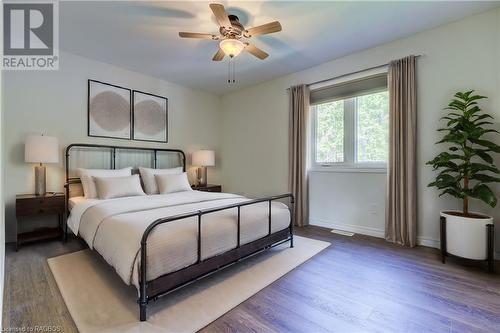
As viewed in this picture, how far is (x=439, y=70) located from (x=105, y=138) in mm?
4935

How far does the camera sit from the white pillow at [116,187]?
316cm

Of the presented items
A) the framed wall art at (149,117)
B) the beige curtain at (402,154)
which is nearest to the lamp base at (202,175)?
the framed wall art at (149,117)

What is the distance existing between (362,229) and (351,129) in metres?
1.56

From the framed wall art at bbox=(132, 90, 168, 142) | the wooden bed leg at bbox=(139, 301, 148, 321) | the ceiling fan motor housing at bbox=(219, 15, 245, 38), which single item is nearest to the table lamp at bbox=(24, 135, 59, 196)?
the framed wall art at bbox=(132, 90, 168, 142)

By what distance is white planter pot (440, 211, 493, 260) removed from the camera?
2.32m

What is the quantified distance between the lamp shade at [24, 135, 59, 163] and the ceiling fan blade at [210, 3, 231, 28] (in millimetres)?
2740

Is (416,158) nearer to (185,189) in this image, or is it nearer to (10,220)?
(185,189)

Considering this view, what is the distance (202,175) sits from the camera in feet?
16.4

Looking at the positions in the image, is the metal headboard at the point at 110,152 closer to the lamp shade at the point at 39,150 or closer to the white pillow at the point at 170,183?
the lamp shade at the point at 39,150

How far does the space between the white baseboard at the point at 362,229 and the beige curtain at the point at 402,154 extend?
0.14 metres

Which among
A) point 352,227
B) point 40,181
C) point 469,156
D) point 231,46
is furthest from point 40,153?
point 469,156

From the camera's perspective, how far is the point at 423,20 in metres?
2.78

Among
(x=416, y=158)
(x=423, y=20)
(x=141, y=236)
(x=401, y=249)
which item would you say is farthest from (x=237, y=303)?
(x=423, y=20)

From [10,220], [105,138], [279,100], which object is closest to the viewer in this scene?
[10,220]
